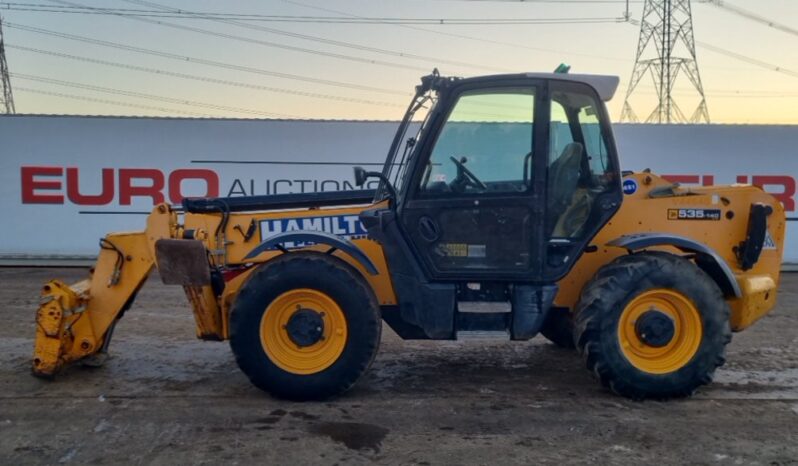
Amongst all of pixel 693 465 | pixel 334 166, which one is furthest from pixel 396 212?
pixel 334 166

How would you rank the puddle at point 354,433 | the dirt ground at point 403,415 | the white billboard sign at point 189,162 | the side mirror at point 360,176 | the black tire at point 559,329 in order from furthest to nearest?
the white billboard sign at point 189,162, the black tire at point 559,329, the side mirror at point 360,176, the puddle at point 354,433, the dirt ground at point 403,415

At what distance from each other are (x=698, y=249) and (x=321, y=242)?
2.74m

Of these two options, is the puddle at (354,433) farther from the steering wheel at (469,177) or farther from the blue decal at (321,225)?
the steering wheel at (469,177)

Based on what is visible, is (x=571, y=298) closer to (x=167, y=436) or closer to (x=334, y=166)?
(x=167, y=436)

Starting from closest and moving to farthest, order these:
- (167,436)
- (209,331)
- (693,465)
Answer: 1. (693,465)
2. (167,436)
3. (209,331)

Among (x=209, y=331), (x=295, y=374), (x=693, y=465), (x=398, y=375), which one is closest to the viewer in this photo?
(x=693, y=465)

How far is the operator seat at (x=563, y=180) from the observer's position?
548 centimetres

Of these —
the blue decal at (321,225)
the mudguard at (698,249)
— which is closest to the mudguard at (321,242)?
the blue decal at (321,225)

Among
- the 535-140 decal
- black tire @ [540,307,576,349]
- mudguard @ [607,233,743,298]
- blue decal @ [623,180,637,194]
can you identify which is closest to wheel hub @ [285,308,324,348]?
black tire @ [540,307,576,349]

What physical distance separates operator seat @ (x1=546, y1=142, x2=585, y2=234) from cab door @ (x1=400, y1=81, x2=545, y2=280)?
12 cm

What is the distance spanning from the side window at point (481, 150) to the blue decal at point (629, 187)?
36.4 inches

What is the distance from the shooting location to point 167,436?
15.3ft

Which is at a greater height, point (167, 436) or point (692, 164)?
point (692, 164)

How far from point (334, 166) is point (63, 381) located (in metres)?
8.57
